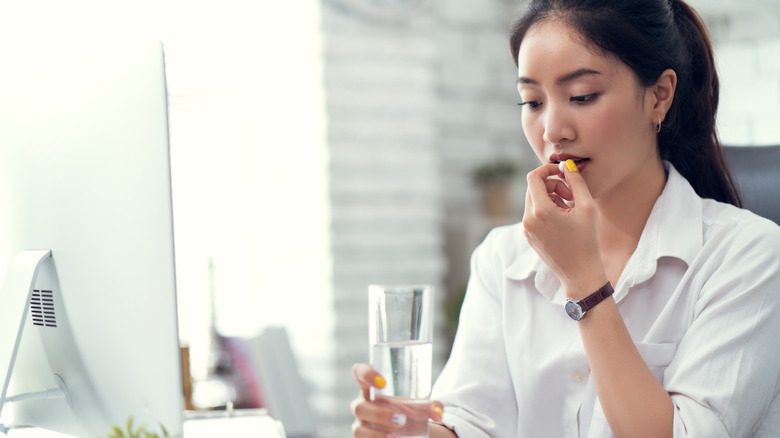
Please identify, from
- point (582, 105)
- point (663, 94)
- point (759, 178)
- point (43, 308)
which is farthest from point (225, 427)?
point (759, 178)

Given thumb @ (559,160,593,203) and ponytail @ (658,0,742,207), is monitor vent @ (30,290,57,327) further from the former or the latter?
ponytail @ (658,0,742,207)

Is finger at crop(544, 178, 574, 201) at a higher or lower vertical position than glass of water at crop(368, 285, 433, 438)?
higher

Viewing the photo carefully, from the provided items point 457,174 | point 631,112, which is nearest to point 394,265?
point 457,174

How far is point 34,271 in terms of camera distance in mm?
960

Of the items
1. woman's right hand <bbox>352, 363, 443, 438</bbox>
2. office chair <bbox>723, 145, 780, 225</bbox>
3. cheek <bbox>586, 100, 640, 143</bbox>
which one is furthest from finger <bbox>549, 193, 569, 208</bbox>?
woman's right hand <bbox>352, 363, 443, 438</bbox>

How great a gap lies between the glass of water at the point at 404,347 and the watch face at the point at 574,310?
39 centimetres

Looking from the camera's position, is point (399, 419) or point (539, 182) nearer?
point (399, 419)

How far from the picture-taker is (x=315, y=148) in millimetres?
2924

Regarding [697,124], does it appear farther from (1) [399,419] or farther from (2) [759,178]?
(1) [399,419]

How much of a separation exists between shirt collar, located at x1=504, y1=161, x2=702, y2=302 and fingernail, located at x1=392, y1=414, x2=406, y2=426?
0.57 m

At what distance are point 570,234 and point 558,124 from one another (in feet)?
0.57

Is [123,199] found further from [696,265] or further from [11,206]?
[696,265]

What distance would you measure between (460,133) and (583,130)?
2137 mm

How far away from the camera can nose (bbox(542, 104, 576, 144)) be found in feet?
3.84
